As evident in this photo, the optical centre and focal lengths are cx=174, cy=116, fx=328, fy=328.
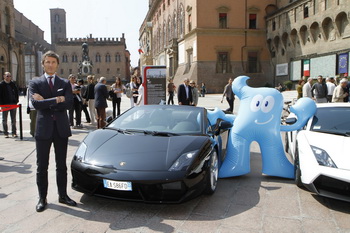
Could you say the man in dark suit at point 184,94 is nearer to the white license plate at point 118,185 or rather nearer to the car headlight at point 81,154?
the car headlight at point 81,154

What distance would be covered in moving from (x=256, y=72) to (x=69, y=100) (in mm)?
37069

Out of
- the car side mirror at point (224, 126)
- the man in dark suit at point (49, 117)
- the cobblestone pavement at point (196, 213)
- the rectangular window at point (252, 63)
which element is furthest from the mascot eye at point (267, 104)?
the rectangular window at point (252, 63)

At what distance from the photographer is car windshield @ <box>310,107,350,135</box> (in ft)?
16.3

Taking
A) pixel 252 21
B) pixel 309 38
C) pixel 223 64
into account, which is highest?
pixel 252 21

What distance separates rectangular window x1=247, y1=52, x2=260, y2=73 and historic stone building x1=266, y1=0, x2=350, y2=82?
189 cm

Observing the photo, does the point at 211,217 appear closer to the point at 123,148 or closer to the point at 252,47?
the point at 123,148

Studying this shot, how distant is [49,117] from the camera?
4.00m

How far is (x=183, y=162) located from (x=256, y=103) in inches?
83.9

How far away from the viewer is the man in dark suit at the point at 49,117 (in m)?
3.96

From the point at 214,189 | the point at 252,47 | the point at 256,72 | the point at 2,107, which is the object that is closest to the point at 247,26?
the point at 252,47

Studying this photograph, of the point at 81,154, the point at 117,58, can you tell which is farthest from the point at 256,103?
the point at 117,58

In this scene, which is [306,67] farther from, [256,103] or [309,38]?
[256,103]

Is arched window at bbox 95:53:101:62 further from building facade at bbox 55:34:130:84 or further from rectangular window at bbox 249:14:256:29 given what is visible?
rectangular window at bbox 249:14:256:29

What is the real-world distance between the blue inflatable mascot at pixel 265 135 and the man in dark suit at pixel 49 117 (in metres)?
2.65
